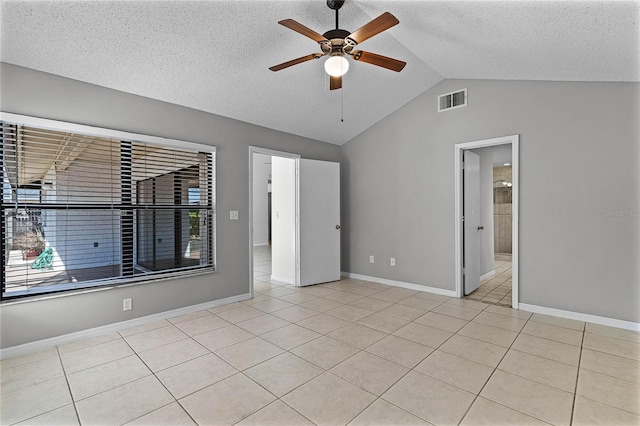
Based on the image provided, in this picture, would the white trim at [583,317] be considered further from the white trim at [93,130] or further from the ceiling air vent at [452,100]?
the white trim at [93,130]

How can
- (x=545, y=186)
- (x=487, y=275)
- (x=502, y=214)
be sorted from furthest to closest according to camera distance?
(x=502, y=214) → (x=487, y=275) → (x=545, y=186)

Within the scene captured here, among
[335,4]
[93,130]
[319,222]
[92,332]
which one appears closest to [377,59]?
[335,4]

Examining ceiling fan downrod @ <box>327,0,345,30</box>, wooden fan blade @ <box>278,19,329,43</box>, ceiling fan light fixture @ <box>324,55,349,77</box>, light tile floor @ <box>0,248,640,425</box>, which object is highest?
ceiling fan downrod @ <box>327,0,345,30</box>

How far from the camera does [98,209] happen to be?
3.18m

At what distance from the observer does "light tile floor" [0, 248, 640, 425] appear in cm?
191

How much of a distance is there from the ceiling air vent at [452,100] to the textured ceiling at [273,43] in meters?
0.28

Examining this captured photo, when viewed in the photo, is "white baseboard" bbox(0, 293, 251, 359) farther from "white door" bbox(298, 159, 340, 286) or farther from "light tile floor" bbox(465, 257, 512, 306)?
→ "light tile floor" bbox(465, 257, 512, 306)

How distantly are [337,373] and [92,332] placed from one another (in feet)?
8.23

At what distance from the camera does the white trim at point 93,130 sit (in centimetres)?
271

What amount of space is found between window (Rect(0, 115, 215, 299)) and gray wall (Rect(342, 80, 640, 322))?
116 inches

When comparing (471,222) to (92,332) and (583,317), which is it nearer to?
(583,317)

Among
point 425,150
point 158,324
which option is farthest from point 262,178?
point 158,324

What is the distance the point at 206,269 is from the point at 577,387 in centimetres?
379

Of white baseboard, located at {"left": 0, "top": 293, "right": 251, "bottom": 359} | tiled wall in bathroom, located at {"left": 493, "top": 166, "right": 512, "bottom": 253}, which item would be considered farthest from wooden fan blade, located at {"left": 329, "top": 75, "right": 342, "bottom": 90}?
tiled wall in bathroom, located at {"left": 493, "top": 166, "right": 512, "bottom": 253}
